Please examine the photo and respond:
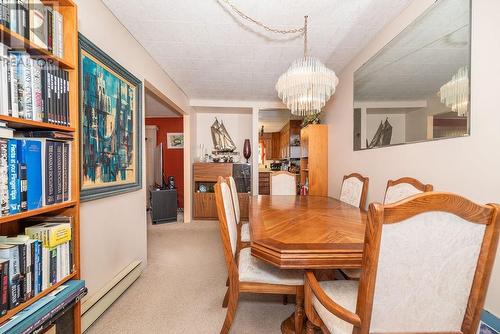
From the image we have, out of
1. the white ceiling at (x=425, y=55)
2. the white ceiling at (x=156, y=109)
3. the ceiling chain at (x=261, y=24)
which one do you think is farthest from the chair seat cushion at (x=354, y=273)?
the white ceiling at (x=156, y=109)

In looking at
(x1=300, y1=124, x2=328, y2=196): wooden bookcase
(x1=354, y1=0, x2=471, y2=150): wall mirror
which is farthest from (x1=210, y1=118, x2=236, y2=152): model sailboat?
(x1=354, y1=0, x2=471, y2=150): wall mirror

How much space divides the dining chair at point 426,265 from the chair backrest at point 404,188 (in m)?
0.85

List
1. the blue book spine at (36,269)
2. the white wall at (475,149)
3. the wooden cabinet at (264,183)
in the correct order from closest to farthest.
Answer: the blue book spine at (36,269), the white wall at (475,149), the wooden cabinet at (264,183)

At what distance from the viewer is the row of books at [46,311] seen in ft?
2.82

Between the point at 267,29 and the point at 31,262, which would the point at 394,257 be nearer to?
the point at 31,262

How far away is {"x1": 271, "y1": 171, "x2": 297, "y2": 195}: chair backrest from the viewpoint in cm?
313

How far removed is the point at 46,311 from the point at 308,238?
49.1 inches

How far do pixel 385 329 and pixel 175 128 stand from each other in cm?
541

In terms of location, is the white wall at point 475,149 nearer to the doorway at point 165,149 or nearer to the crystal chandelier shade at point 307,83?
the crystal chandelier shade at point 307,83

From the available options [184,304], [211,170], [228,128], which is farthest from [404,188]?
Answer: [228,128]

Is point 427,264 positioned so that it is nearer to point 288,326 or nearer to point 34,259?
point 288,326

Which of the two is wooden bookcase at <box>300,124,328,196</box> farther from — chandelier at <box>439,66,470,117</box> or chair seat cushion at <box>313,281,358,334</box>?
chair seat cushion at <box>313,281,358,334</box>

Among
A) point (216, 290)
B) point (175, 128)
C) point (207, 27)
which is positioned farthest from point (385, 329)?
point (175, 128)

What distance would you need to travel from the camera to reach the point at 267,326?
156 centimetres
